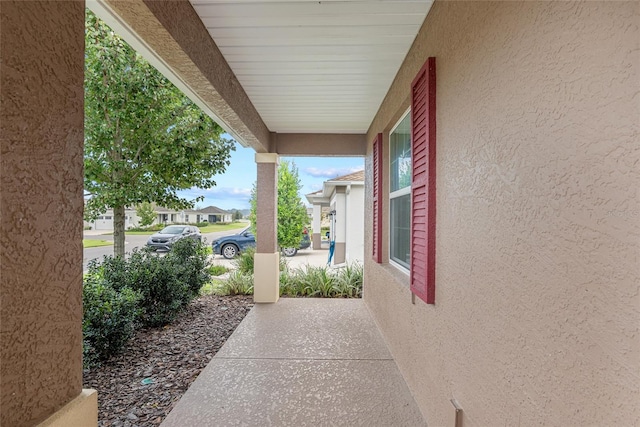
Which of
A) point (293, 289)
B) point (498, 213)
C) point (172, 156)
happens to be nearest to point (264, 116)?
point (172, 156)

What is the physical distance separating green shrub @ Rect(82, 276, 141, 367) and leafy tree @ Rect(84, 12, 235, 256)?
1.75 m

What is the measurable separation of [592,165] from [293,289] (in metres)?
5.67

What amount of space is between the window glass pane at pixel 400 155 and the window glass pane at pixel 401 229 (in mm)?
175

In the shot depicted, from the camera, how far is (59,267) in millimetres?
1019

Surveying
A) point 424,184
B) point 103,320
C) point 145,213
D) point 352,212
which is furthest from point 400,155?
point 145,213

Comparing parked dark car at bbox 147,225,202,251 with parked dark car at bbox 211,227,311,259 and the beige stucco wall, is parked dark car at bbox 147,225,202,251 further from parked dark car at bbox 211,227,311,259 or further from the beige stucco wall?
the beige stucco wall

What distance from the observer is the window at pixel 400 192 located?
10.8 feet

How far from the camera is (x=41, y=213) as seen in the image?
0.96m

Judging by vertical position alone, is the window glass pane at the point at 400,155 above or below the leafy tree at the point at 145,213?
above

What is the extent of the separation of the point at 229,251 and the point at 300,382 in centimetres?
1005

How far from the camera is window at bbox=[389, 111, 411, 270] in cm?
330

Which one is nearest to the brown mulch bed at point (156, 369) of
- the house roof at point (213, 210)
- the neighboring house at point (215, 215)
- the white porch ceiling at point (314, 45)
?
the white porch ceiling at point (314, 45)

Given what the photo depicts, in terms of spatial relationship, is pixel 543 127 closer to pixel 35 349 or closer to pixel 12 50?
pixel 12 50

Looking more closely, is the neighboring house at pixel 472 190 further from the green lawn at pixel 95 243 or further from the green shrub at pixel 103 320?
the green lawn at pixel 95 243
